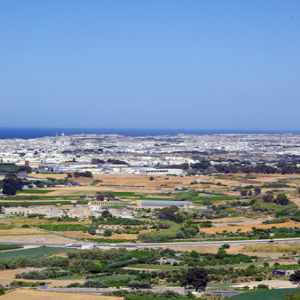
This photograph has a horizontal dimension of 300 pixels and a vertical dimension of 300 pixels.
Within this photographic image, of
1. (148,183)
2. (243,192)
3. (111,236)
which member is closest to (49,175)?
(148,183)

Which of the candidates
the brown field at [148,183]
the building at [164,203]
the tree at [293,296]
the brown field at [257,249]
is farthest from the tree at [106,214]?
the tree at [293,296]

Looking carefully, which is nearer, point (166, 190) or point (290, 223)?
point (290, 223)

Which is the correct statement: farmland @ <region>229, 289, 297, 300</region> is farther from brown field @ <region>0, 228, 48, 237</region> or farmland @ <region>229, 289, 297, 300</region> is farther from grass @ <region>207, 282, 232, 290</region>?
brown field @ <region>0, 228, 48, 237</region>

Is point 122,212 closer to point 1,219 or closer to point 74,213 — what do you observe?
point 74,213

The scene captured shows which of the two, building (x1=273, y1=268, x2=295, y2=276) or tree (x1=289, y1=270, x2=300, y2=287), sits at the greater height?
tree (x1=289, y1=270, x2=300, y2=287)

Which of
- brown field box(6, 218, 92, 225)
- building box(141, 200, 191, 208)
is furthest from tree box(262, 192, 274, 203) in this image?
brown field box(6, 218, 92, 225)

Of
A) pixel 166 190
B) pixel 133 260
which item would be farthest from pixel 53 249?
pixel 166 190

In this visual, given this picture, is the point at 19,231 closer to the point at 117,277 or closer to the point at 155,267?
the point at 155,267

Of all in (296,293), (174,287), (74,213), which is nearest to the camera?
(296,293)
